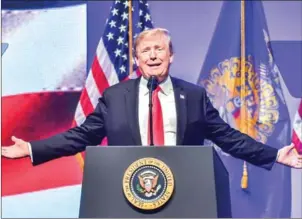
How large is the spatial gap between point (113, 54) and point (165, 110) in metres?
1.09

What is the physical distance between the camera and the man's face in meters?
2.64

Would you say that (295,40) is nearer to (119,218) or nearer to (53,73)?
(53,73)

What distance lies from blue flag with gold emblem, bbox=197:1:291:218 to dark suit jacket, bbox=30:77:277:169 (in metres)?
0.79

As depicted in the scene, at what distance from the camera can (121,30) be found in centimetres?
369

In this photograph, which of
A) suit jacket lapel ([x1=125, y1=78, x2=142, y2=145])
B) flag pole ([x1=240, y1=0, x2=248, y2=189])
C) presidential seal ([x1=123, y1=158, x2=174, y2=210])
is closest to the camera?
presidential seal ([x1=123, y1=158, x2=174, y2=210])

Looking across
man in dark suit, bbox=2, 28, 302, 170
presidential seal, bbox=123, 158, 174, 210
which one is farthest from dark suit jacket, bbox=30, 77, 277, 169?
presidential seal, bbox=123, 158, 174, 210

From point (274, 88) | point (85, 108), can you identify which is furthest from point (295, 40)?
point (85, 108)

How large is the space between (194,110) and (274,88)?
111cm

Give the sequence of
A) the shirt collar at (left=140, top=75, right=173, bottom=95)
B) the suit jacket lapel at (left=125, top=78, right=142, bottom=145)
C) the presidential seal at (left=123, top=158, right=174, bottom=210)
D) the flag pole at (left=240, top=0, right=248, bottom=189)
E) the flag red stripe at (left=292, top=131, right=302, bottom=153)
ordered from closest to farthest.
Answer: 1. the presidential seal at (left=123, top=158, right=174, bottom=210)
2. the suit jacket lapel at (left=125, top=78, right=142, bottom=145)
3. the shirt collar at (left=140, top=75, right=173, bottom=95)
4. the flag red stripe at (left=292, top=131, right=302, bottom=153)
5. the flag pole at (left=240, top=0, right=248, bottom=189)

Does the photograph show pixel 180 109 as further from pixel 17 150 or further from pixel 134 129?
pixel 17 150

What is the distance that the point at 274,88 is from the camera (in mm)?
3629

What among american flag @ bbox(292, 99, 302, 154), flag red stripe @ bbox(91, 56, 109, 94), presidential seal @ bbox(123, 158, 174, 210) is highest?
flag red stripe @ bbox(91, 56, 109, 94)

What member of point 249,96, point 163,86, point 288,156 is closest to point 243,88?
point 249,96

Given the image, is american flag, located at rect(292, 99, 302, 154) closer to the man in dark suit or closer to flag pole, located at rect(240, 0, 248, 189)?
flag pole, located at rect(240, 0, 248, 189)
